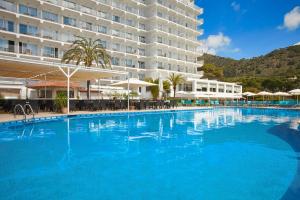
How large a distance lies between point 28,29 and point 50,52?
3.91 m

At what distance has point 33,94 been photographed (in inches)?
1209

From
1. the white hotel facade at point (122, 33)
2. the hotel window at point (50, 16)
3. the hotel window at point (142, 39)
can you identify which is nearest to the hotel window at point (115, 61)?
the white hotel facade at point (122, 33)

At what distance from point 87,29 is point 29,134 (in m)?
30.8

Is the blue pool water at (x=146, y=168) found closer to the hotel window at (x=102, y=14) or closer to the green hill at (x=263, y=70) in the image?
the hotel window at (x=102, y=14)

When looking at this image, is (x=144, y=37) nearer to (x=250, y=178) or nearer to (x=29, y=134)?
(x=29, y=134)

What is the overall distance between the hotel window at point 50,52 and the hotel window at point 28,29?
2396 mm

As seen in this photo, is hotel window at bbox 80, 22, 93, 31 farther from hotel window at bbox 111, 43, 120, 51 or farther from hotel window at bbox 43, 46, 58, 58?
hotel window at bbox 43, 46, 58, 58

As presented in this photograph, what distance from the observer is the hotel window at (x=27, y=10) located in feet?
101

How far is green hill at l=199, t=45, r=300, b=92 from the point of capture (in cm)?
5787

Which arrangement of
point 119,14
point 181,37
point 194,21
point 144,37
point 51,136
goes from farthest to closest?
1. point 194,21
2. point 181,37
3. point 144,37
4. point 119,14
5. point 51,136

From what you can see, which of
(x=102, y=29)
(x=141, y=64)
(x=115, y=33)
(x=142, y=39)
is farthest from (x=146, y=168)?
(x=142, y=39)

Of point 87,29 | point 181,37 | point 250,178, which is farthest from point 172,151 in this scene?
point 181,37

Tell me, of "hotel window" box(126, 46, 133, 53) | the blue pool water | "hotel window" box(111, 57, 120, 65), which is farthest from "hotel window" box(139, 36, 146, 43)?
the blue pool water

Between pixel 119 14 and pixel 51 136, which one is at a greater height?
pixel 119 14
